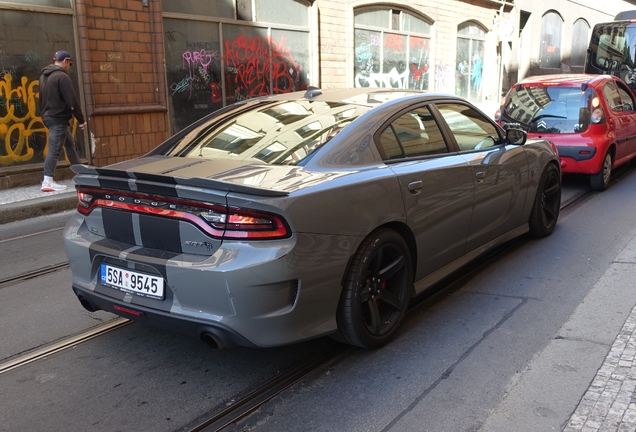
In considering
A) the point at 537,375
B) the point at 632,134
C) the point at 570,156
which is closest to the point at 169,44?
the point at 570,156

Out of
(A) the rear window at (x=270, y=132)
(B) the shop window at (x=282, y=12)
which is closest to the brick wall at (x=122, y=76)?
(B) the shop window at (x=282, y=12)

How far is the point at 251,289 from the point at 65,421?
1129 millimetres

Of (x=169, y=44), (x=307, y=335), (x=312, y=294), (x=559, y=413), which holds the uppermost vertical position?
(x=169, y=44)

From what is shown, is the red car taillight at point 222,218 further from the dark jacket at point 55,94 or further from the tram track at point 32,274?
the dark jacket at point 55,94

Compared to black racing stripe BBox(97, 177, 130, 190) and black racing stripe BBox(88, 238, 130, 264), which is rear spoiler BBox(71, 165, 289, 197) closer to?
black racing stripe BBox(97, 177, 130, 190)

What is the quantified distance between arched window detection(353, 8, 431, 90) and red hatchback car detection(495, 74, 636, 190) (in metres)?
7.32

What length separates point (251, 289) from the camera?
304 cm

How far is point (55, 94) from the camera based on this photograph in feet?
28.8

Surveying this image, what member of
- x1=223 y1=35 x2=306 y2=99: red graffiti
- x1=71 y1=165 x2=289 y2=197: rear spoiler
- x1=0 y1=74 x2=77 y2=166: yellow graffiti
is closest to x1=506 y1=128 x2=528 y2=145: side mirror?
x1=71 y1=165 x2=289 y2=197: rear spoiler

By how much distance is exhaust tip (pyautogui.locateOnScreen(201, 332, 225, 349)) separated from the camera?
10.3 ft

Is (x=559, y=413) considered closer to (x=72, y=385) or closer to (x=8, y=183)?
(x=72, y=385)

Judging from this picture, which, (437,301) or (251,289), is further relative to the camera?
(437,301)

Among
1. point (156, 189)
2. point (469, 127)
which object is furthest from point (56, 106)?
point (156, 189)

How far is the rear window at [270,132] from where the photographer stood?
3.78 metres
